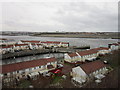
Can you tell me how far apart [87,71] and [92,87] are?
391 centimetres

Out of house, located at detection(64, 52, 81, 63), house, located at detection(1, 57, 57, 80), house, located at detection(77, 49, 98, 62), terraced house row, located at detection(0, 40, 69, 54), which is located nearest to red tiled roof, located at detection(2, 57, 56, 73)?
house, located at detection(1, 57, 57, 80)

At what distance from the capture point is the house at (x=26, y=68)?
44.2 ft

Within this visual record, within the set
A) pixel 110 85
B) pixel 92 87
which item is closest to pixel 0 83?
pixel 92 87

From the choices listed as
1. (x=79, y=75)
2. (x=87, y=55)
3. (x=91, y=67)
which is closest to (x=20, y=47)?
(x=87, y=55)

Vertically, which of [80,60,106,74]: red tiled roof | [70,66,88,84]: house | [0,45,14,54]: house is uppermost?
[0,45,14,54]: house

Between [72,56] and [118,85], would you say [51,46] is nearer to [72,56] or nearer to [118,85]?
[72,56]

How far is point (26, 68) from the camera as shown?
1452cm

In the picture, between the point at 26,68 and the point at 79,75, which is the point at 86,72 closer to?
the point at 79,75

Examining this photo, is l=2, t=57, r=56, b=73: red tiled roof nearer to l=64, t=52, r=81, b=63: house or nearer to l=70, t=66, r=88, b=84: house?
l=70, t=66, r=88, b=84: house

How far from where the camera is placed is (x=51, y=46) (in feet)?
134

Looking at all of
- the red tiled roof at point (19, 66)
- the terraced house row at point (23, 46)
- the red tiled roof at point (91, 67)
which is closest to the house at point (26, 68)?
the red tiled roof at point (19, 66)

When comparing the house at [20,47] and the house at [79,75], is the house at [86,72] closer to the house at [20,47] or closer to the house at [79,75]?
the house at [79,75]

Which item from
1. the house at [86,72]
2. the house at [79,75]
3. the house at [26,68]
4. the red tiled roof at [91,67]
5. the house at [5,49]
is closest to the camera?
the house at [79,75]

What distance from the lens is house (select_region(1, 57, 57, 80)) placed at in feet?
44.2
